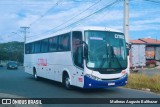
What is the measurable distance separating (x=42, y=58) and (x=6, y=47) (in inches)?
4187

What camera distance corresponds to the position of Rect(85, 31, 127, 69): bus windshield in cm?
1442

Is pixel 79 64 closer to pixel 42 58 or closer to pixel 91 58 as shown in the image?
pixel 91 58

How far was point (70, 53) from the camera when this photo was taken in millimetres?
16094

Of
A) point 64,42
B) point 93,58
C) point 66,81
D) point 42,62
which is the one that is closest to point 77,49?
point 93,58

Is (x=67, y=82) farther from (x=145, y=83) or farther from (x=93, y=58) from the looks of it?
(x=145, y=83)

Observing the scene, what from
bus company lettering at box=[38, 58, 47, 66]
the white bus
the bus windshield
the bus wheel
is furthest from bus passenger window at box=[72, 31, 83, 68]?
bus company lettering at box=[38, 58, 47, 66]

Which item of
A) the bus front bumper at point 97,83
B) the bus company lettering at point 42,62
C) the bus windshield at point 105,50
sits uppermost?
the bus windshield at point 105,50

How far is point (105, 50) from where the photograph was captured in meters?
14.7

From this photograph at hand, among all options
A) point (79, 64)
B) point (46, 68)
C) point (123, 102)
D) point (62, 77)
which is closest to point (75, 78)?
point (79, 64)

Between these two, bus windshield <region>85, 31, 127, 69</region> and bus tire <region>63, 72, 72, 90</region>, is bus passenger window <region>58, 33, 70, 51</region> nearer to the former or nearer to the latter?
bus tire <region>63, 72, 72, 90</region>

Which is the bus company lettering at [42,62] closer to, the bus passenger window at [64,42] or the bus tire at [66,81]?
the bus passenger window at [64,42]

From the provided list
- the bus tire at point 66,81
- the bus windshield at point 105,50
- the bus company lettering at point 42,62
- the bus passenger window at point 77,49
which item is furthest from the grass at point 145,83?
the bus company lettering at point 42,62

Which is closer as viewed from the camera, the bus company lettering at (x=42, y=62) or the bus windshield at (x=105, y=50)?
the bus windshield at (x=105, y=50)

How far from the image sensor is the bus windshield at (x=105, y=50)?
47.3 feet
